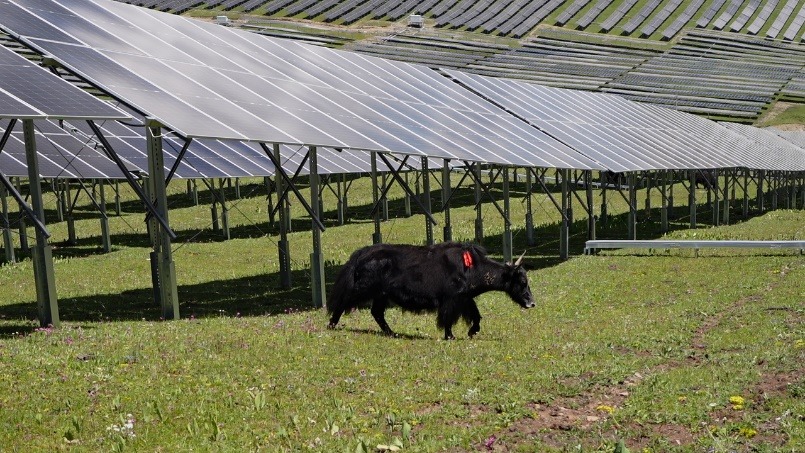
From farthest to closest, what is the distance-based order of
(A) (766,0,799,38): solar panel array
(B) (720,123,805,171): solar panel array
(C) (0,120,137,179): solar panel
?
(A) (766,0,799,38): solar panel array < (B) (720,123,805,171): solar panel array < (C) (0,120,137,179): solar panel

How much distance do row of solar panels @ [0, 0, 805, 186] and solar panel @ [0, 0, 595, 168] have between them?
0.16 ft

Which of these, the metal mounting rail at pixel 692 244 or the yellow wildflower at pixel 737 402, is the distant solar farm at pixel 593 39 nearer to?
the metal mounting rail at pixel 692 244

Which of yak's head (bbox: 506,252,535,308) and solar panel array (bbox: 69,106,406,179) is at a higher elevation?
solar panel array (bbox: 69,106,406,179)

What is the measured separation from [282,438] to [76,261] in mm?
19731

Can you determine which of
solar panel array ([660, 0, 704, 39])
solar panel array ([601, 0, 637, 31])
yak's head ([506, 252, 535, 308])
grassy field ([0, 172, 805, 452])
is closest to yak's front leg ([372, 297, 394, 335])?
grassy field ([0, 172, 805, 452])

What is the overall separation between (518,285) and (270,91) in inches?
335

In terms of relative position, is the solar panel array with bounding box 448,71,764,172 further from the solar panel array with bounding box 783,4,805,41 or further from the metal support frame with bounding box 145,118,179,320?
the solar panel array with bounding box 783,4,805,41

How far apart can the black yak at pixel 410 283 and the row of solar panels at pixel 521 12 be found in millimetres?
110914

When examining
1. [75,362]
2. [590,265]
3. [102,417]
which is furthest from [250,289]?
[102,417]

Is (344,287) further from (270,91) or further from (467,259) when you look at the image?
(270,91)

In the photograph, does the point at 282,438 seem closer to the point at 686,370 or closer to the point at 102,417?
the point at 102,417

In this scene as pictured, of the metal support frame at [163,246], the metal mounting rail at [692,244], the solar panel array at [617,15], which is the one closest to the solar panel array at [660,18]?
the solar panel array at [617,15]

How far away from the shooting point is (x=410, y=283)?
14859 mm

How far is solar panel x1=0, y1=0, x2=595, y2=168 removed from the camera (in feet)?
57.8
